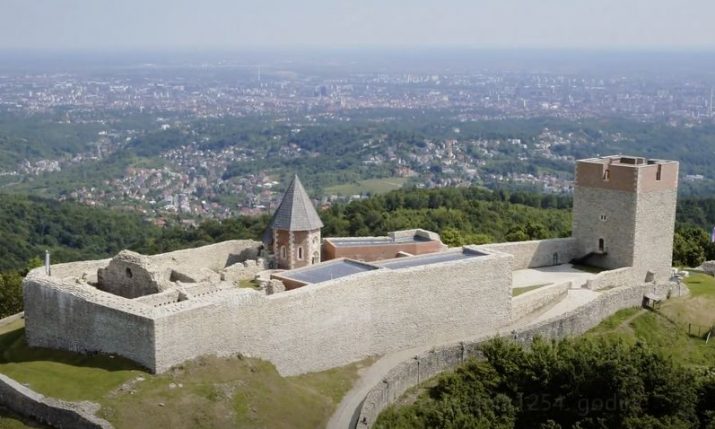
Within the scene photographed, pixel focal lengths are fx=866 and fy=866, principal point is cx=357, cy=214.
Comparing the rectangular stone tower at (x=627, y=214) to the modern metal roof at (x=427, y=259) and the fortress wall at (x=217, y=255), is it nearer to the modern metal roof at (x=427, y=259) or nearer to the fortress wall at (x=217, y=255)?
the modern metal roof at (x=427, y=259)

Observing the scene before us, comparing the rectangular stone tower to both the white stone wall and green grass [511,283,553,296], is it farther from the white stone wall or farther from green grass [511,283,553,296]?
green grass [511,283,553,296]

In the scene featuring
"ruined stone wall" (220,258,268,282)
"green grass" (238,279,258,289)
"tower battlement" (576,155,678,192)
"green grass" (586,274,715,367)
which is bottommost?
"green grass" (586,274,715,367)

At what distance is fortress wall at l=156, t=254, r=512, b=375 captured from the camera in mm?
19891

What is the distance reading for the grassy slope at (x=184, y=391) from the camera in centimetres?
1791

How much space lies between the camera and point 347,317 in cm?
2280

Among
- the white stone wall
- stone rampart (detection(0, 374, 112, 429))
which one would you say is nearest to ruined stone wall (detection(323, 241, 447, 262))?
the white stone wall

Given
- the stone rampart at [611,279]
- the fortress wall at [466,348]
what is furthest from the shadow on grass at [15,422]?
the stone rampart at [611,279]

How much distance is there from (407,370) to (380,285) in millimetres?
2667

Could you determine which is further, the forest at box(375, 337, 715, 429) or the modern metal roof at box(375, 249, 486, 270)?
the modern metal roof at box(375, 249, 486, 270)

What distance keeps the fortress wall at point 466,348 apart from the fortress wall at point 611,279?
3.18 feet

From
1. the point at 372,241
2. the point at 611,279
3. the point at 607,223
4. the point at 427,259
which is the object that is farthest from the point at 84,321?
the point at 607,223

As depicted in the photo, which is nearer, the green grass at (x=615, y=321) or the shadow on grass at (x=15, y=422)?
the shadow on grass at (x=15, y=422)

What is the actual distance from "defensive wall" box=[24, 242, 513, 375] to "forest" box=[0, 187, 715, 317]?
369 inches

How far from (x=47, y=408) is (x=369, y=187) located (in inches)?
3945
